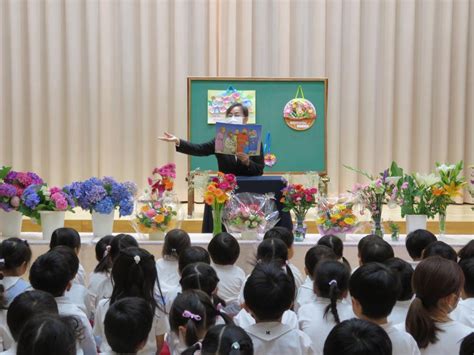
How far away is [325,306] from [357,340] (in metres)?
0.84

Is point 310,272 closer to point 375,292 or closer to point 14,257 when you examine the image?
point 375,292

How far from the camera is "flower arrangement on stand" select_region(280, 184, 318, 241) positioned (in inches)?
168

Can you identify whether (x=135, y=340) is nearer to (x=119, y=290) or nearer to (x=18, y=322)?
(x=18, y=322)

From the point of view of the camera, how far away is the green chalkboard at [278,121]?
716 centimetres

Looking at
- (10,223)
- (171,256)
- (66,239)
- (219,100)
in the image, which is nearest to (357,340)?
(171,256)

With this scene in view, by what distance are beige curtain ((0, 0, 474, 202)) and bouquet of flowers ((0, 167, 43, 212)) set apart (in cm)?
435

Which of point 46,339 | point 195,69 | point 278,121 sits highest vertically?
point 195,69

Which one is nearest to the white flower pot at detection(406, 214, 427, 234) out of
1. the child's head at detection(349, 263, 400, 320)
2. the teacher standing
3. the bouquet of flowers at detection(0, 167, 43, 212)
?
the teacher standing

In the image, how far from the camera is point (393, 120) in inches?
344

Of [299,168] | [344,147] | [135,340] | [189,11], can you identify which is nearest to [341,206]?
[135,340]

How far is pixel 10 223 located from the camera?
423cm

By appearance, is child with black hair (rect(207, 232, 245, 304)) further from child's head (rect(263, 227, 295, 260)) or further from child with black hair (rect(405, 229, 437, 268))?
child with black hair (rect(405, 229, 437, 268))

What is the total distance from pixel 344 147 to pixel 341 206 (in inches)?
177

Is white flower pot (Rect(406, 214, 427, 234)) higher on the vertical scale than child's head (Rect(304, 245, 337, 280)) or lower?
lower
